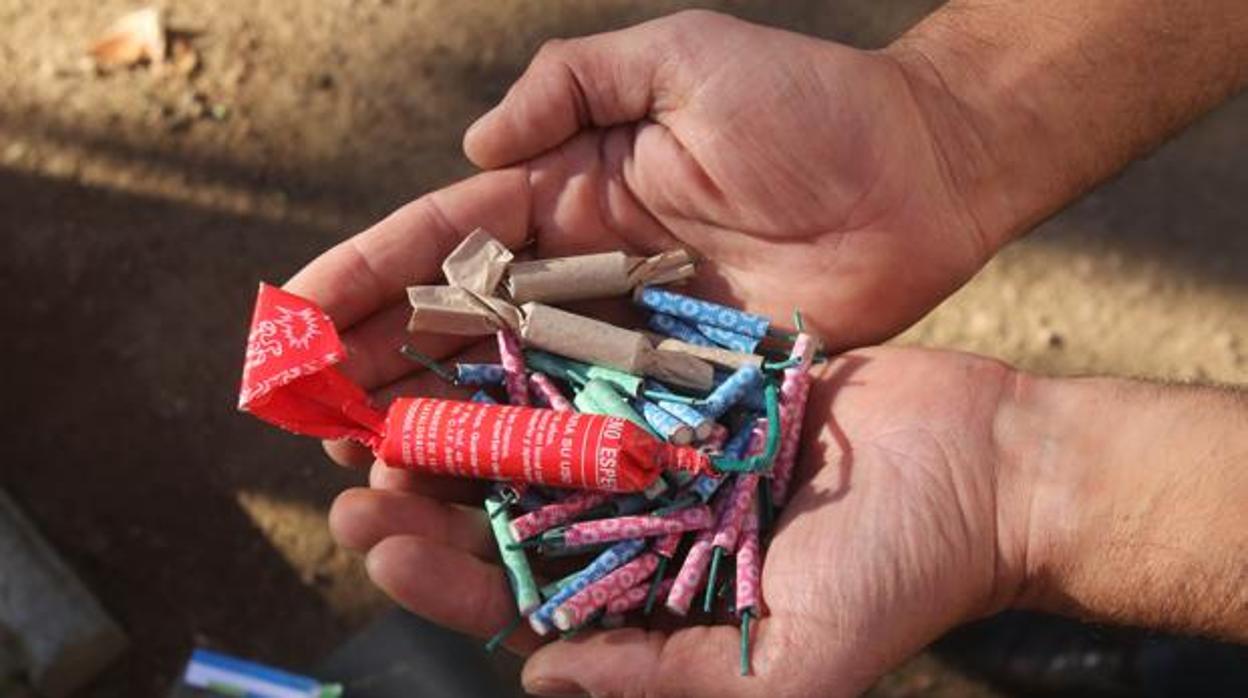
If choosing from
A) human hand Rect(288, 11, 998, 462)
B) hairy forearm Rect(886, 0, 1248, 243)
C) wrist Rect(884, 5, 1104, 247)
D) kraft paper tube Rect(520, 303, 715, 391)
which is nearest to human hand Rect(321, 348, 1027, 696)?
human hand Rect(288, 11, 998, 462)

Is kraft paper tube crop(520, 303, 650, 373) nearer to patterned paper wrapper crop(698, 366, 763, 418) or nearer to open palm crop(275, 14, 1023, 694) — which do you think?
patterned paper wrapper crop(698, 366, 763, 418)

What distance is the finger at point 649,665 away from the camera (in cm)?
360

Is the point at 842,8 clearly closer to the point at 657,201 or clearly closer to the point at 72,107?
the point at 657,201

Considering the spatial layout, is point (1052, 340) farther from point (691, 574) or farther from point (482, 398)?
point (482, 398)

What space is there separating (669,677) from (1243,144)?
4.30 meters

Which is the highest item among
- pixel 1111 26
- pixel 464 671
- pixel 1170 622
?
pixel 1111 26

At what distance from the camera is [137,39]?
21.5 feet

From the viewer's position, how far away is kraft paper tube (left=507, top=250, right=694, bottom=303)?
4.22m

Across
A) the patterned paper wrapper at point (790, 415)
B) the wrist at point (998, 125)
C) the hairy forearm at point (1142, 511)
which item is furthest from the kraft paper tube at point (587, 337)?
the wrist at point (998, 125)

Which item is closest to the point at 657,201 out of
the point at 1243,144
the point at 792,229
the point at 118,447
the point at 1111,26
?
the point at 792,229

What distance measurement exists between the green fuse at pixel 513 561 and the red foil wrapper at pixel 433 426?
0.55 feet

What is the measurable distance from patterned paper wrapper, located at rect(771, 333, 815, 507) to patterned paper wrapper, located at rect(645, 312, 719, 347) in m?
0.33

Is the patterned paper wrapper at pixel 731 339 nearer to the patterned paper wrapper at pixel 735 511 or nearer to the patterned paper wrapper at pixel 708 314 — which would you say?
the patterned paper wrapper at pixel 708 314

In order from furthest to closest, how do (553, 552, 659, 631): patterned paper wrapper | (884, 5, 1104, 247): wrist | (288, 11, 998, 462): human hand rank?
(884, 5, 1104, 247): wrist → (288, 11, 998, 462): human hand → (553, 552, 659, 631): patterned paper wrapper
